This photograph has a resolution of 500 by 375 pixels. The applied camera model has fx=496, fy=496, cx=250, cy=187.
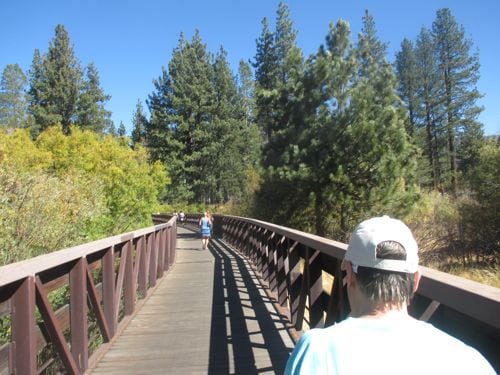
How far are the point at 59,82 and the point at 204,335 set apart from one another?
42.3 metres

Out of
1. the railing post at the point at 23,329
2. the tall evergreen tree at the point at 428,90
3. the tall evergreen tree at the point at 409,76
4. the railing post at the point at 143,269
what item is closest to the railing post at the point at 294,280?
the railing post at the point at 143,269

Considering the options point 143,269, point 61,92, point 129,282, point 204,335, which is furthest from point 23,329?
point 61,92

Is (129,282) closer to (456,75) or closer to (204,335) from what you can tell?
(204,335)

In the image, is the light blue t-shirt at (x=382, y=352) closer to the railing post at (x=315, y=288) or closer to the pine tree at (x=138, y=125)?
the railing post at (x=315, y=288)

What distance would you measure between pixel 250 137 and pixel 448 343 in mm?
54025

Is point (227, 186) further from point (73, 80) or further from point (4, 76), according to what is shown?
point (4, 76)

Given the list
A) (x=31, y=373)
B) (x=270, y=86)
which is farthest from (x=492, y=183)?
(x=270, y=86)

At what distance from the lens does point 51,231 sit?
852cm

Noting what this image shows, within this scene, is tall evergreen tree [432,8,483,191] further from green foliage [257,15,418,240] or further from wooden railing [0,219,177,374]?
wooden railing [0,219,177,374]

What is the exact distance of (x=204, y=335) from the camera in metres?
5.71

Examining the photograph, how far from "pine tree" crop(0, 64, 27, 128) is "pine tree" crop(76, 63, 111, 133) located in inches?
608

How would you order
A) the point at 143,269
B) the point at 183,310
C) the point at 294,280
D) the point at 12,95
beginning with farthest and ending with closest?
1. the point at 12,95
2. the point at 143,269
3. the point at 183,310
4. the point at 294,280

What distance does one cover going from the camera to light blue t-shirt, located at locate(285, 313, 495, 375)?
1339 mm

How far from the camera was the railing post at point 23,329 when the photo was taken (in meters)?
2.88
